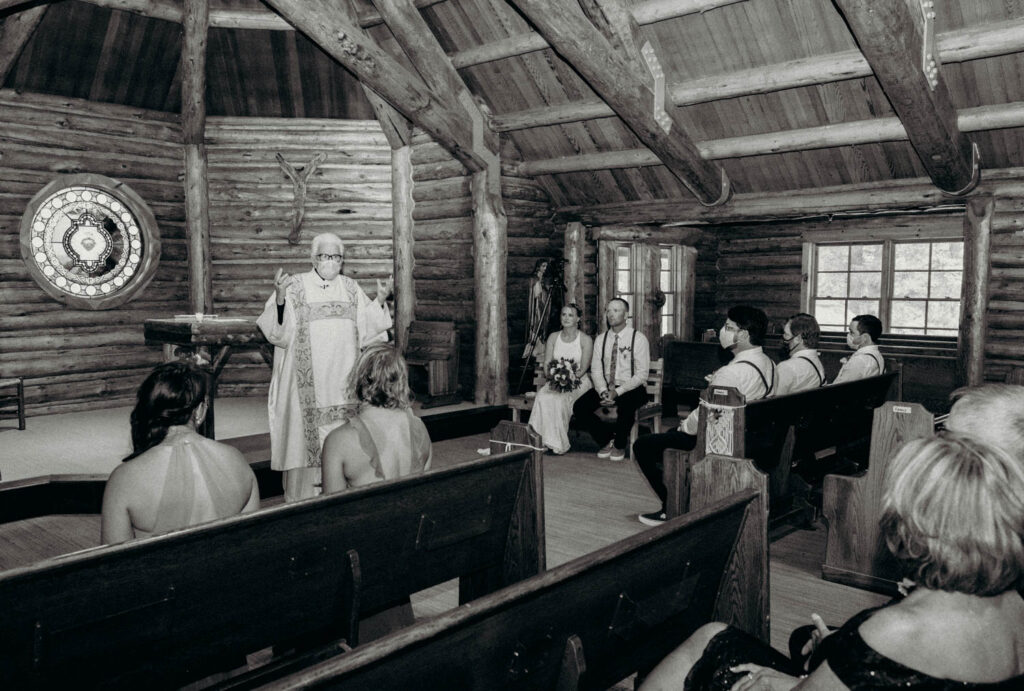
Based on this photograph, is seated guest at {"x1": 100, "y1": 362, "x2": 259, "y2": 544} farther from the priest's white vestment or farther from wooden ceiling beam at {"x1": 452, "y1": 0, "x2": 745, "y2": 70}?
wooden ceiling beam at {"x1": 452, "y1": 0, "x2": 745, "y2": 70}

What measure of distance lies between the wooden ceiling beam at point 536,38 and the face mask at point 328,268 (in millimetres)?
3773

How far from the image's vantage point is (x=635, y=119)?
781 centimetres

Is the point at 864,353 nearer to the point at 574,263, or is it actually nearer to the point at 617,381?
the point at 617,381

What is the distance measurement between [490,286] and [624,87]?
121 inches

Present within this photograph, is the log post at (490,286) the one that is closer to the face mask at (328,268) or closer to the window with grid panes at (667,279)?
the window with grid panes at (667,279)

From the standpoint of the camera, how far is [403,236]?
10688mm

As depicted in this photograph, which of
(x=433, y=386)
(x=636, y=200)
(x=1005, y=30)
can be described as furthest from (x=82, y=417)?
(x=1005, y=30)

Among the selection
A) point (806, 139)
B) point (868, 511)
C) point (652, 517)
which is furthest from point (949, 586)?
point (806, 139)

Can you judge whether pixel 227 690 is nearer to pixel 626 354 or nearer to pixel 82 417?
pixel 626 354

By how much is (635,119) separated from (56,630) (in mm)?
6873

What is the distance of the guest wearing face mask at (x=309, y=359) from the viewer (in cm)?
550

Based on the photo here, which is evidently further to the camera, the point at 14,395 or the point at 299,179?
the point at 299,179

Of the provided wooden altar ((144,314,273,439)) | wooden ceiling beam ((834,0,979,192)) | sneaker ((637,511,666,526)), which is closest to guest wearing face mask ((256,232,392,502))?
wooden altar ((144,314,273,439))

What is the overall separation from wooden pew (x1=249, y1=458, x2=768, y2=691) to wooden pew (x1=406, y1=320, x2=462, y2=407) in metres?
6.92
